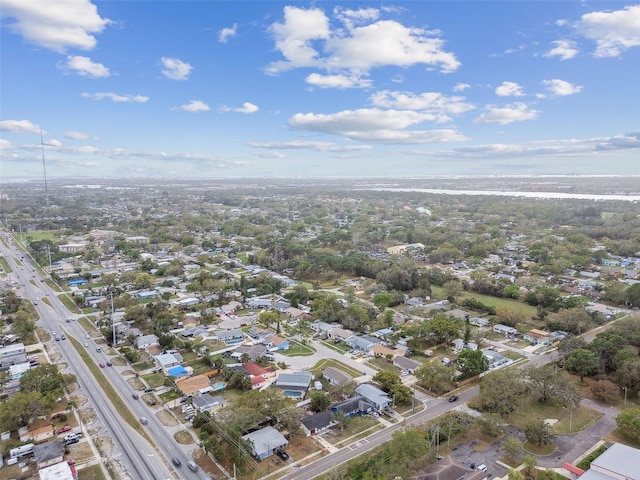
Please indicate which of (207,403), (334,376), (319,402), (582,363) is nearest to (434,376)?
(334,376)

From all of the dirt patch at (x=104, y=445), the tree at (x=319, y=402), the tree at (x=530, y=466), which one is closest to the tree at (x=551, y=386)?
the tree at (x=530, y=466)

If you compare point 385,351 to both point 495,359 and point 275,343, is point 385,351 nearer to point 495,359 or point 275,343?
point 495,359

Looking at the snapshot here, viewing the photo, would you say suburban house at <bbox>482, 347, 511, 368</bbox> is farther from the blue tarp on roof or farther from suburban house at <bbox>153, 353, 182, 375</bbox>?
suburban house at <bbox>153, 353, 182, 375</bbox>

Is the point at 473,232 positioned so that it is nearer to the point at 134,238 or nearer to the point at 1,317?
the point at 134,238

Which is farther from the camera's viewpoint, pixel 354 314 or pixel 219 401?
pixel 354 314

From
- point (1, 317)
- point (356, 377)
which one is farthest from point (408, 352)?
point (1, 317)

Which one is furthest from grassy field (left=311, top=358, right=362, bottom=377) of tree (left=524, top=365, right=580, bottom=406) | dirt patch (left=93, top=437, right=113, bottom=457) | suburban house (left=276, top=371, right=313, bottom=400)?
dirt patch (left=93, top=437, right=113, bottom=457)

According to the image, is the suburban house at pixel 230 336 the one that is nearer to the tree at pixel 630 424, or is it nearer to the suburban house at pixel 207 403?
the suburban house at pixel 207 403
